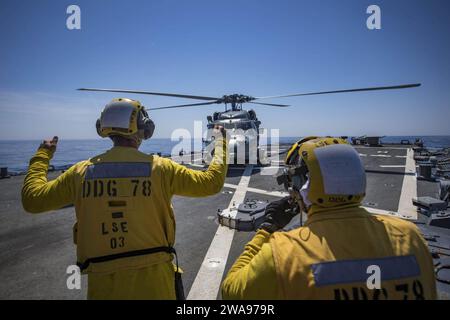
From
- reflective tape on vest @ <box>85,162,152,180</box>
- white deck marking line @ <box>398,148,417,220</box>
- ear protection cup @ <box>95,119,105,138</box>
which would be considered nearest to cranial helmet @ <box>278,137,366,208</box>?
reflective tape on vest @ <box>85,162,152,180</box>

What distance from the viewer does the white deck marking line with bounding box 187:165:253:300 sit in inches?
151

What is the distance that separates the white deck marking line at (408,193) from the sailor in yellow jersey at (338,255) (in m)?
6.52

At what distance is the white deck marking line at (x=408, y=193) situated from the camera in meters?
7.12

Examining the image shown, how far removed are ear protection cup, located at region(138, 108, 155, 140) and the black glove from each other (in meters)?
1.46

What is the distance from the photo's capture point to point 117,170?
2.23m

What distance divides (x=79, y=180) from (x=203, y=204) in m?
6.54

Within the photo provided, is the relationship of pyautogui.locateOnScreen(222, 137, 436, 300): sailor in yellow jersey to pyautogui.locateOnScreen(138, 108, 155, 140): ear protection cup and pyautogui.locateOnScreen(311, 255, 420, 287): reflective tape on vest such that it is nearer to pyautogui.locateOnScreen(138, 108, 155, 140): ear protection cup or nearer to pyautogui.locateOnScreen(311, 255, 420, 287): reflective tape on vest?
pyautogui.locateOnScreen(311, 255, 420, 287): reflective tape on vest

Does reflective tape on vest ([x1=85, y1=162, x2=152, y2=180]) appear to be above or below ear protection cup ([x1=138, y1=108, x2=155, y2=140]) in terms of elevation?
below

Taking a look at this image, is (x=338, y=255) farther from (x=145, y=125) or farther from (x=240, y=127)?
(x=240, y=127)

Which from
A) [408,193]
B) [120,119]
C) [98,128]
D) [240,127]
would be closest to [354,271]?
[120,119]

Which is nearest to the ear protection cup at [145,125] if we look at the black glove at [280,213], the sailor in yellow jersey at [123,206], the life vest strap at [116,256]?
the sailor in yellow jersey at [123,206]

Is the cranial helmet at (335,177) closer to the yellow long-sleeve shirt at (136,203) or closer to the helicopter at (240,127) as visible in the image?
the yellow long-sleeve shirt at (136,203)

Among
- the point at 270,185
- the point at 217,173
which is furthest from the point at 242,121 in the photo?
the point at 217,173
